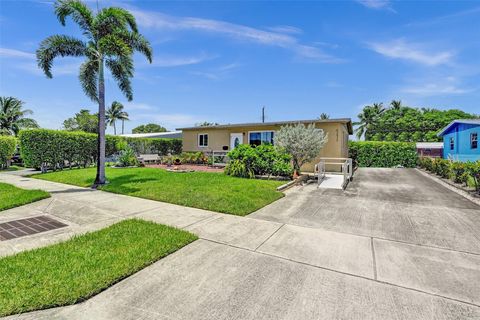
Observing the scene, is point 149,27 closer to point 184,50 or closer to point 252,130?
point 184,50

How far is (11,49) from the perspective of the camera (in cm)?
1038

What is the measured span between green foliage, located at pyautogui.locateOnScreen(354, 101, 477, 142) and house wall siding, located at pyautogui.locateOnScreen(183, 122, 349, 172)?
28.2 metres

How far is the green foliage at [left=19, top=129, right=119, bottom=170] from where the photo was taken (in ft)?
44.7

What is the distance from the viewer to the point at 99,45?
926 cm

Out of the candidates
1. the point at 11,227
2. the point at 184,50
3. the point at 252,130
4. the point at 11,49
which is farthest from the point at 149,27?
the point at 11,227

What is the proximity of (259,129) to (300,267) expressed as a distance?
14.2 metres

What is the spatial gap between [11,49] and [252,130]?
13.7m

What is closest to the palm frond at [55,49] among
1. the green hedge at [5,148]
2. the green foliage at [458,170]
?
the green hedge at [5,148]

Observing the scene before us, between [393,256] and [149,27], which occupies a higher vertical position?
[149,27]

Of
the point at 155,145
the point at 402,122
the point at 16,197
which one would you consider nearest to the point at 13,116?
the point at 155,145

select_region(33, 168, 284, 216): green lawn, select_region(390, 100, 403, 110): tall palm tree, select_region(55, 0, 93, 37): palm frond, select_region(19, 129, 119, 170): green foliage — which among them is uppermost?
select_region(390, 100, 403, 110): tall palm tree

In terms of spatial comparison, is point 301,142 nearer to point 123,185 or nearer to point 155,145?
point 123,185

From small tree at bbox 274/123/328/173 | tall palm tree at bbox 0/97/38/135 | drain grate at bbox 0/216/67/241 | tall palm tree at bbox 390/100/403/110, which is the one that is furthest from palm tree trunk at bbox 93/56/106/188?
tall palm tree at bbox 390/100/403/110

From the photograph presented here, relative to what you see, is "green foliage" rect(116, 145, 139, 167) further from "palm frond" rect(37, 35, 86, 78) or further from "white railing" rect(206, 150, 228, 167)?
"palm frond" rect(37, 35, 86, 78)
